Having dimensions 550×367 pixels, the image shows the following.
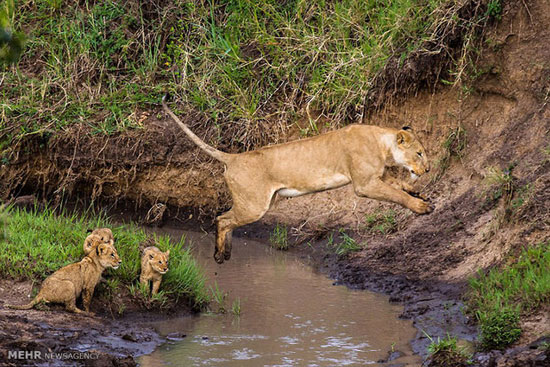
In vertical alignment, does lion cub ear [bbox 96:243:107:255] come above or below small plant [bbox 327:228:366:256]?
below

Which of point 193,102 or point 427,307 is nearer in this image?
point 427,307

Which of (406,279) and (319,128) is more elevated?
(319,128)

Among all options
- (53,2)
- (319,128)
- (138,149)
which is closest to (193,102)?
(138,149)

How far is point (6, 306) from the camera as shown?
6973 mm

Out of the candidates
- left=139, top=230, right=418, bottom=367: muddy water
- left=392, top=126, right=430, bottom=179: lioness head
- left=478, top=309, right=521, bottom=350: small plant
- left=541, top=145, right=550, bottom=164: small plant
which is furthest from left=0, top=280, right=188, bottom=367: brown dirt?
left=541, top=145, right=550, bottom=164: small plant

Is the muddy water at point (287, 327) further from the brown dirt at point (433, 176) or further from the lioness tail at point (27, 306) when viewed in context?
the lioness tail at point (27, 306)

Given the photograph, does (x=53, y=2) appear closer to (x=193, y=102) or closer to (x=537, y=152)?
(x=193, y=102)


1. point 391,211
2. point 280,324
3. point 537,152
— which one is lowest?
point 280,324

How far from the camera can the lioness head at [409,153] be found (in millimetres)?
8562

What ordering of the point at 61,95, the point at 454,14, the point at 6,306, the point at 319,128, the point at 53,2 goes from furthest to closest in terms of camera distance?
the point at 53,2 → the point at 61,95 → the point at 319,128 → the point at 454,14 → the point at 6,306

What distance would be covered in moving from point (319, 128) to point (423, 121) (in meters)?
1.48

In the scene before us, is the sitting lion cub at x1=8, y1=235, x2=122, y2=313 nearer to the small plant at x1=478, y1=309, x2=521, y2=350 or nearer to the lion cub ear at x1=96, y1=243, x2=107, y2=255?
the lion cub ear at x1=96, y1=243, x2=107, y2=255

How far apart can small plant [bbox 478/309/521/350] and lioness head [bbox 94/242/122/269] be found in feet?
9.82

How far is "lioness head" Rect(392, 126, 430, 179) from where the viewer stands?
8.56 metres
